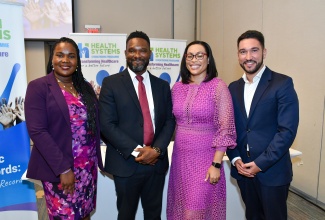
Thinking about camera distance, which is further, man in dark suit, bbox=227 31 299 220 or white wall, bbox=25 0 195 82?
white wall, bbox=25 0 195 82

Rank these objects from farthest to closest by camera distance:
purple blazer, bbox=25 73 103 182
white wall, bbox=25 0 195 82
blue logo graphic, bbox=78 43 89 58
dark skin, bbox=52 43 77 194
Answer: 1. white wall, bbox=25 0 195 82
2. blue logo graphic, bbox=78 43 89 58
3. dark skin, bbox=52 43 77 194
4. purple blazer, bbox=25 73 103 182

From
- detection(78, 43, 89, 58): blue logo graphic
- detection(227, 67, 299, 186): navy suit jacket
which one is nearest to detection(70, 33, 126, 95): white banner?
detection(78, 43, 89, 58): blue logo graphic

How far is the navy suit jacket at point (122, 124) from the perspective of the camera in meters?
1.75

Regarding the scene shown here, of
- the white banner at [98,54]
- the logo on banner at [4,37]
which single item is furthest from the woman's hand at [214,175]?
the white banner at [98,54]

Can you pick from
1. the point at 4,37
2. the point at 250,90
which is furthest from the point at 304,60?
the point at 4,37

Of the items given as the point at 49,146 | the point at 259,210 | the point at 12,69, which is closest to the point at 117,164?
the point at 49,146

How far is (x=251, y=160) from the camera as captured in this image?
70.8 inches

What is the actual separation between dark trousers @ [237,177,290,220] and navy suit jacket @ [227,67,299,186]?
0.16ft

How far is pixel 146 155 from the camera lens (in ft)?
5.69

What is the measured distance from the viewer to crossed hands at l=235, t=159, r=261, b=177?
1.72 metres

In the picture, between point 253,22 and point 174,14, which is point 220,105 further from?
point 174,14

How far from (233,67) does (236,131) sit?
309cm

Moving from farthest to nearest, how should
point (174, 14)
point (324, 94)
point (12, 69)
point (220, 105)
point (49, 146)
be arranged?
point (174, 14) → point (324, 94) → point (12, 69) → point (220, 105) → point (49, 146)

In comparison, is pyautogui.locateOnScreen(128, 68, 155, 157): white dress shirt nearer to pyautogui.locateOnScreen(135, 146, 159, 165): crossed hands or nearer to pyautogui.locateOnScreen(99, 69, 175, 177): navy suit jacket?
pyautogui.locateOnScreen(99, 69, 175, 177): navy suit jacket
